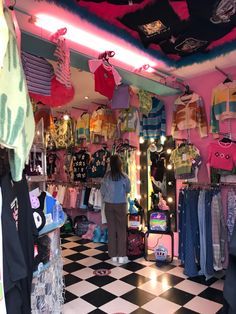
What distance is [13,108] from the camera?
0.84 meters

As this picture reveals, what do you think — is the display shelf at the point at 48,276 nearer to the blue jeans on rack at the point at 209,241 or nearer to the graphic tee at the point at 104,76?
the graphic tee at the point at 104,76

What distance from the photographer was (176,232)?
410cm

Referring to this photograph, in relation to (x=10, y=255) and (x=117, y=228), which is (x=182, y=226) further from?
(x=10, y=255)

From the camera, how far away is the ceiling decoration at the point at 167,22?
6.89 ft

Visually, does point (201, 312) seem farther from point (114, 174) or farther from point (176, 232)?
point (114, 174)

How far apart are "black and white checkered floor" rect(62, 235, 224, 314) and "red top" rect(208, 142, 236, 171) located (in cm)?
139

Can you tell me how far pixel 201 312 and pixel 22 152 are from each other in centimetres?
243

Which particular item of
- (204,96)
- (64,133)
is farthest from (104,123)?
(204,96)

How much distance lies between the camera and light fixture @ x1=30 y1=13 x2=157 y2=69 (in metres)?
2.14

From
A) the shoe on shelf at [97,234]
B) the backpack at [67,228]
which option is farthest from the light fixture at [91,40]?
the backpack at [67,228]

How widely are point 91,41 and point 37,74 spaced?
2.12 ft

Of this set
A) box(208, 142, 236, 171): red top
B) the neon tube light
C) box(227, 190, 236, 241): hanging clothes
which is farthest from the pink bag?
box(227, 190, 236, 241): hanging clothes

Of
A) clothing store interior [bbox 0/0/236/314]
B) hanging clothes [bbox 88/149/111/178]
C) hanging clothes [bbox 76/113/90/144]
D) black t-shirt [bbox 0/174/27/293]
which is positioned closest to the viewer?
black t-shirt [bbox 0/174/27/293]

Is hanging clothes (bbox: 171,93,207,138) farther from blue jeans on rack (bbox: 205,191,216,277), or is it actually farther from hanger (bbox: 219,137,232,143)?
blue jeans on rack (bbox: 205,191,216,277)
